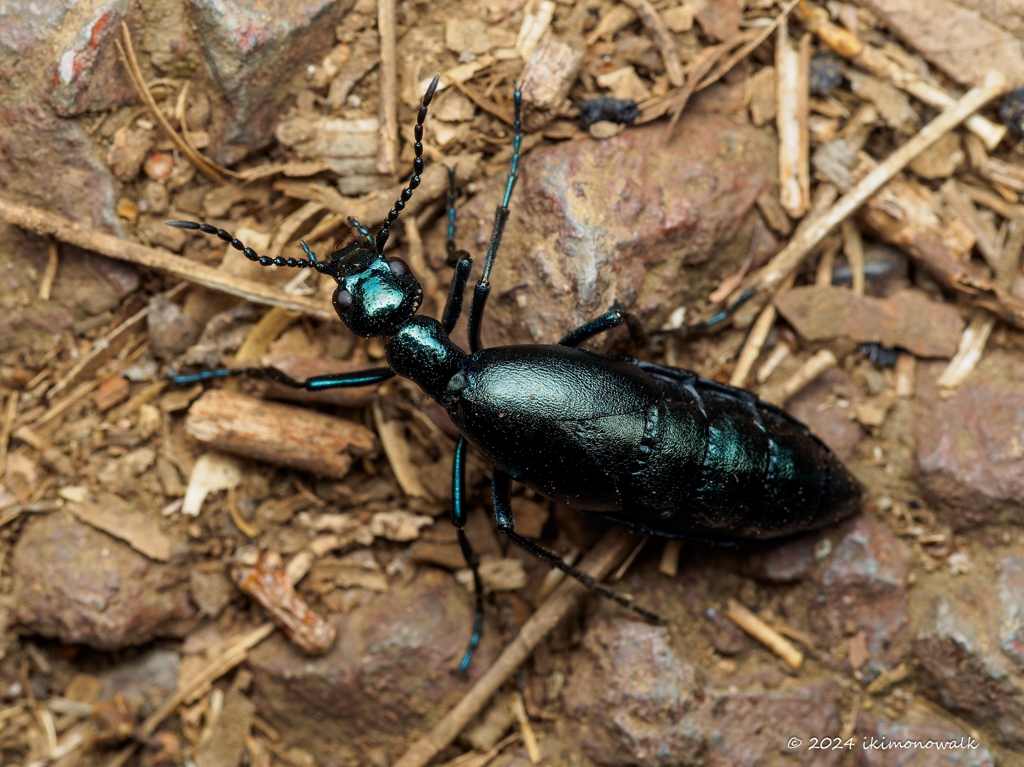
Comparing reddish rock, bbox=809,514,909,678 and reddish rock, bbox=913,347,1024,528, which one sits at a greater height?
reddish rock, bbox=913,347,1024,528

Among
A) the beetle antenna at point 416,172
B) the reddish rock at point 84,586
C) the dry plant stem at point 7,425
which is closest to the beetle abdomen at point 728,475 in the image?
the beetle antenna at point 416,172

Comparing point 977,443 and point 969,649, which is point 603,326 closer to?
point 977,443

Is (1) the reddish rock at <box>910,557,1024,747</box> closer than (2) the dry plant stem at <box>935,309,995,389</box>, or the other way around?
(1) the reddish rock at <box>910,557,1024,747</box>

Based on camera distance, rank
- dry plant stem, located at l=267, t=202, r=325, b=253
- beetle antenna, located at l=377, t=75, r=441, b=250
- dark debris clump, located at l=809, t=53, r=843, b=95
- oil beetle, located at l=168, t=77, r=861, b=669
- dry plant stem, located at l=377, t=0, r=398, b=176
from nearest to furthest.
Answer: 1. beetle antenna, located at l=377, t=75, r=441, b=250
2. oil beetle, located at l=168, t=77, r=861, b=669
3. dry plant stem, located at l=377, t=0, r=398, b=176
4. dry plant stem, located at l=267, t=202, r=325, b=253
5. dark debris clump, located at l=809, t=53, r=843, b=95

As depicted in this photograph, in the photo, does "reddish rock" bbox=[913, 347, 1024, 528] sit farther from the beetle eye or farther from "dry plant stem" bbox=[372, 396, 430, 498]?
the beetle eye

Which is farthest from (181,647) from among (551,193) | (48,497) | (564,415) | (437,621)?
(551,193)

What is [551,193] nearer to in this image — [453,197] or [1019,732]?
[453,197]

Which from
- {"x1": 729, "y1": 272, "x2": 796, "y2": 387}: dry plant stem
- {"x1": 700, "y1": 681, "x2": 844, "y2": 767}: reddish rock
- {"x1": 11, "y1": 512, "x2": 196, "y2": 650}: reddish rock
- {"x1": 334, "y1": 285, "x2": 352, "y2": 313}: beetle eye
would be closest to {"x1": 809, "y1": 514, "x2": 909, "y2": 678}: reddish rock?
{"x1": 700, "y1": 681, "x2": 844, "y2": 767}: reddish rock

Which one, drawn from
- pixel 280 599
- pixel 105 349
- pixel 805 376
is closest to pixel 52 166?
pixel 105 349
